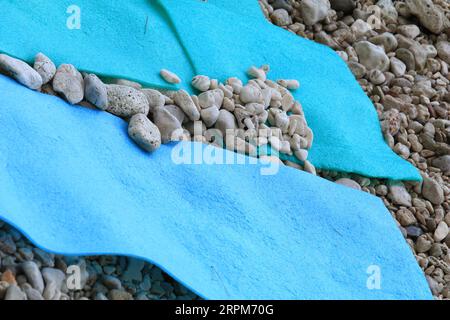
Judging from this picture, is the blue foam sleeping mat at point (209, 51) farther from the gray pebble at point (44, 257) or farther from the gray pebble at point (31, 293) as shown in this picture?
the gray pebble at point (31, 293)

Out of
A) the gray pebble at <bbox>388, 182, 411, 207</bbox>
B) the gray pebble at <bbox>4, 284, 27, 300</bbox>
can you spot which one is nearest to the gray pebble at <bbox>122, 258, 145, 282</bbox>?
the gray pebble at <bbox>4, 284, 27, 300</bbox>

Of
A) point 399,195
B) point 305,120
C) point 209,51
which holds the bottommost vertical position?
point 399,195

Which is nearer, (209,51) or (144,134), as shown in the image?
(144,134)

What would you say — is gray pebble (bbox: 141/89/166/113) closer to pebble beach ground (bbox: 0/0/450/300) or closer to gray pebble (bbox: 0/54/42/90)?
pebble beach ground (bbox: 0/0/450/300)

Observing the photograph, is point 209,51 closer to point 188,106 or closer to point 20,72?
point 188,106

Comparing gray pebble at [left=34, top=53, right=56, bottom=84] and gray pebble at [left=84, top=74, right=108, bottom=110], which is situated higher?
gray pebble at [left=34, top=53, right=56, bottom=84]

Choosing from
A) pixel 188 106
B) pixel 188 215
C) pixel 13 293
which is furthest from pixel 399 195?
pixel 13 293
